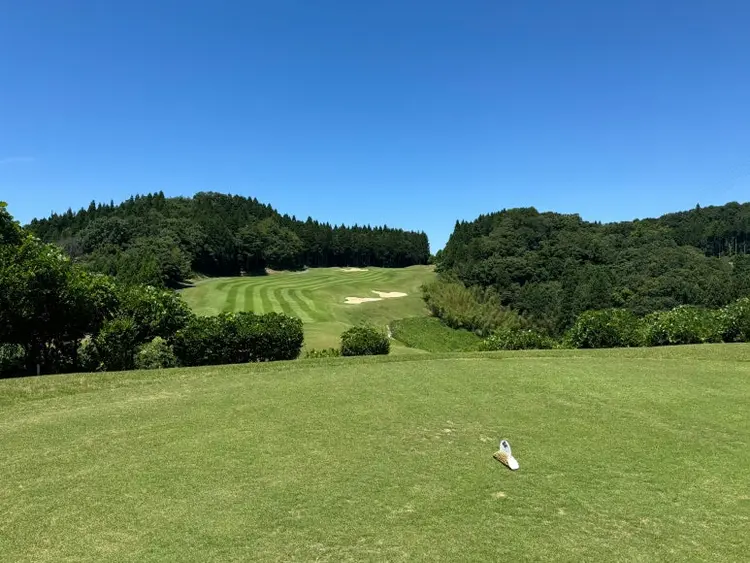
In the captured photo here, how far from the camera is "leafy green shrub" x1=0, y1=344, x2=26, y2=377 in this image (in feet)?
43.7

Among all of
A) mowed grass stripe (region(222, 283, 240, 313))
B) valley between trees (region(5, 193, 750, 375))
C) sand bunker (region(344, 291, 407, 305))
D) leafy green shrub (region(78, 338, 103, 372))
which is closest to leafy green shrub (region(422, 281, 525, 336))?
valley between trees (region(5, 193, 750, 375))

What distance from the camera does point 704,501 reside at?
18.0 ft

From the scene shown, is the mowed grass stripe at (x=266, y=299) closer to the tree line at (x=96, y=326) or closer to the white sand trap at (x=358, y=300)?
the white sand trap at (x=358, y=300)

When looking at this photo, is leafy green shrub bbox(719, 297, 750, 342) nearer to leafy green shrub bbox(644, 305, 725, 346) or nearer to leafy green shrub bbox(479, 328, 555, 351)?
leafy green shrub bbox(644, 305, 725, 346)

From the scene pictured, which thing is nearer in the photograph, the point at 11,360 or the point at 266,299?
the point at 11,360

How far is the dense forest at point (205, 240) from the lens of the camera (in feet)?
233

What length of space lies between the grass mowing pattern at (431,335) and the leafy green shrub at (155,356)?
1300 inches

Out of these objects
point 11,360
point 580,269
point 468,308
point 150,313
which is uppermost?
point 580,269

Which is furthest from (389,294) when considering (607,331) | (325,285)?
(607,331)

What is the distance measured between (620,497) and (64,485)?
6034 millimetres

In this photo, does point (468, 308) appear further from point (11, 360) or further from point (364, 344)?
point (11, 360)

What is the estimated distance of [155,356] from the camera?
1498cm

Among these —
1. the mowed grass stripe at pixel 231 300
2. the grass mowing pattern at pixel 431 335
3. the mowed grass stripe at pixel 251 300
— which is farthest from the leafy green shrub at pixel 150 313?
the grass mowing pattern at pixel 431 335

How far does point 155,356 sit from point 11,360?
11.3 feet
